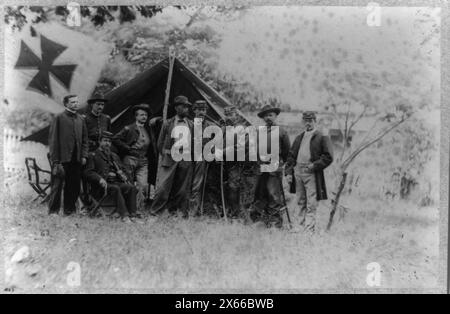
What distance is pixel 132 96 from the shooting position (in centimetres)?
500

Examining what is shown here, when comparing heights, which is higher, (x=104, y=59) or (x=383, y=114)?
(x=104, y=59)

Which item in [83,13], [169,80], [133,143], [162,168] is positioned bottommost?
[162,168]

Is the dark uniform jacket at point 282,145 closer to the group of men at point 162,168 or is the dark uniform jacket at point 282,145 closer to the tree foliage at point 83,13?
the group of men at point 162,168

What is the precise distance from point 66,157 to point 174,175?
0.99 meters

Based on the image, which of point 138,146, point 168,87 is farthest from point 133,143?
point 168,87

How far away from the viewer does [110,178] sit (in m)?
5.01

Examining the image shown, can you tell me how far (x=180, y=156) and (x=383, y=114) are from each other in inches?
74.4

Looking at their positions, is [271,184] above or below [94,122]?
below

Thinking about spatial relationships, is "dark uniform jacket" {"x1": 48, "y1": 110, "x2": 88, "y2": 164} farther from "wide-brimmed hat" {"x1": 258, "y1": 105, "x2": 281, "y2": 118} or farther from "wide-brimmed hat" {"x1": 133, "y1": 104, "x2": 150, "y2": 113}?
"wide-brimmed hat" {"x1": 258, "y1": 105, "x2": 281, "y2": 118}

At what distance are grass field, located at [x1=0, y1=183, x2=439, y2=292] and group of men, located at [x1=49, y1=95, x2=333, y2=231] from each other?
15 centimetres

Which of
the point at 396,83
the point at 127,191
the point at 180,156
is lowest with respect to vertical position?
the point at 127,191

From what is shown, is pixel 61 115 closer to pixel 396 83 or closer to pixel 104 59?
pixel 104 59

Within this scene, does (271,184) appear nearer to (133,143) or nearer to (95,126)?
(133,143)
